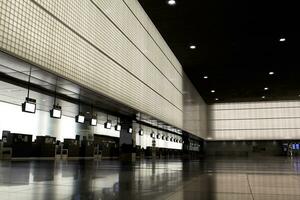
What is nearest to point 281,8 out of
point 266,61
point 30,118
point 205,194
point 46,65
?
point 266,61

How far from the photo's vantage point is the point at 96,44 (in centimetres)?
1384

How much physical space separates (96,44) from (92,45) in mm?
361

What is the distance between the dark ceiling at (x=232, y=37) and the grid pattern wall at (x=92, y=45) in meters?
2.13

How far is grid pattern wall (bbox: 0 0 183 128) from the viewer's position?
31.1 ft

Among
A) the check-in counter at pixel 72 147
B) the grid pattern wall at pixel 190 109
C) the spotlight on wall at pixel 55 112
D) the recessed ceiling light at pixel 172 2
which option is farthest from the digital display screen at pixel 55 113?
the grid pattern wall at pixel 190 109

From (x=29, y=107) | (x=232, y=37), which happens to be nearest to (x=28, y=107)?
(x=29, y=107)

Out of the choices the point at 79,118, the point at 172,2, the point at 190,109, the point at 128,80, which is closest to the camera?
the point at 79,118

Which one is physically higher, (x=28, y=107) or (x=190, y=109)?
(x=190, y=109)

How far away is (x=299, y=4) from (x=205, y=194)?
1711cm

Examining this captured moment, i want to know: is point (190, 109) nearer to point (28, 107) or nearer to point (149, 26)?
point (149, 26)

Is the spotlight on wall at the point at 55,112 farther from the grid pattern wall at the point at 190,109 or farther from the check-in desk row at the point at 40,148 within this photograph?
the grid pattern wall at the point at 190,109

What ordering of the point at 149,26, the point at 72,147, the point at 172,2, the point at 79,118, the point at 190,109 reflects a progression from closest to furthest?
1. the point at 79,118
2. the point at 172,2
3. the point at 149,26
4. the point at 72,147
5. the point at 190,109

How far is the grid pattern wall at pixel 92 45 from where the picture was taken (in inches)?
373

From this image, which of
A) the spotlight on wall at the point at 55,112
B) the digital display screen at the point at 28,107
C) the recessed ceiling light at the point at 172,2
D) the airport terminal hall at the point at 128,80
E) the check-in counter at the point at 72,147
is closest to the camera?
the airport terminal hall at the point at 128,80
